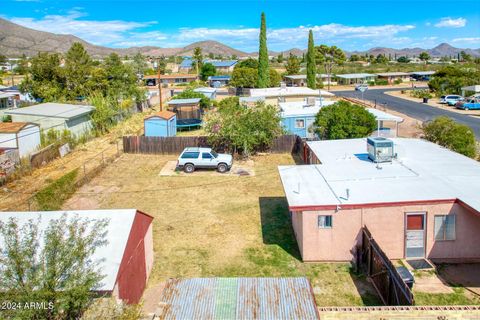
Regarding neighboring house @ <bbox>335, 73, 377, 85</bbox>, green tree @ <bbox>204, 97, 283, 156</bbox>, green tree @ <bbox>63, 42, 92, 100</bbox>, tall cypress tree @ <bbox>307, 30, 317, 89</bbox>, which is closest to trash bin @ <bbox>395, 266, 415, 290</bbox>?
green tree @ <bbox>204, 97, 283, 156</bbox>

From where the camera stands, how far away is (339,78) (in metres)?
89.9

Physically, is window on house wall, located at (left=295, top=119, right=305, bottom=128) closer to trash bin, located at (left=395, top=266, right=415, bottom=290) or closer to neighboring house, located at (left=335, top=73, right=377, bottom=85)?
trash bin, located at (left=395, top=266, right=415, bottom=290)

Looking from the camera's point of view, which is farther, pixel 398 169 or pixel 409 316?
pixel 398 169

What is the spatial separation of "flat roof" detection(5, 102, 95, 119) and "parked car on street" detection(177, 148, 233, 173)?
13.5 meters

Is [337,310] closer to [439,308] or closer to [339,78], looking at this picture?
[439,308]

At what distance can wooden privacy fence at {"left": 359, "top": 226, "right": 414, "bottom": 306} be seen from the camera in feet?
37.0

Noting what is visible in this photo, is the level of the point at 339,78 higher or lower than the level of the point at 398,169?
higher

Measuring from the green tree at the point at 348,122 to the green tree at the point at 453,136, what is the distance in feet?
13.1

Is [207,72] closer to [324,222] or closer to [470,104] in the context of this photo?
[470,104]

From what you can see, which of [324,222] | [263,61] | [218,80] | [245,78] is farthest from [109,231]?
[218,80]

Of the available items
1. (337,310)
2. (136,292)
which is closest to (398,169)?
(337,310)

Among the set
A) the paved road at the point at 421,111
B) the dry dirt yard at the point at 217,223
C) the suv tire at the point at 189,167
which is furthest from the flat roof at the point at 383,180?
the paved road at the point at 421,111

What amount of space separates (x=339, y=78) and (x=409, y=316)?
8394cm

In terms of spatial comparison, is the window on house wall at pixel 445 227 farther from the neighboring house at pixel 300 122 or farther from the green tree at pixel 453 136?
the neighboring house at pixel 300 122
